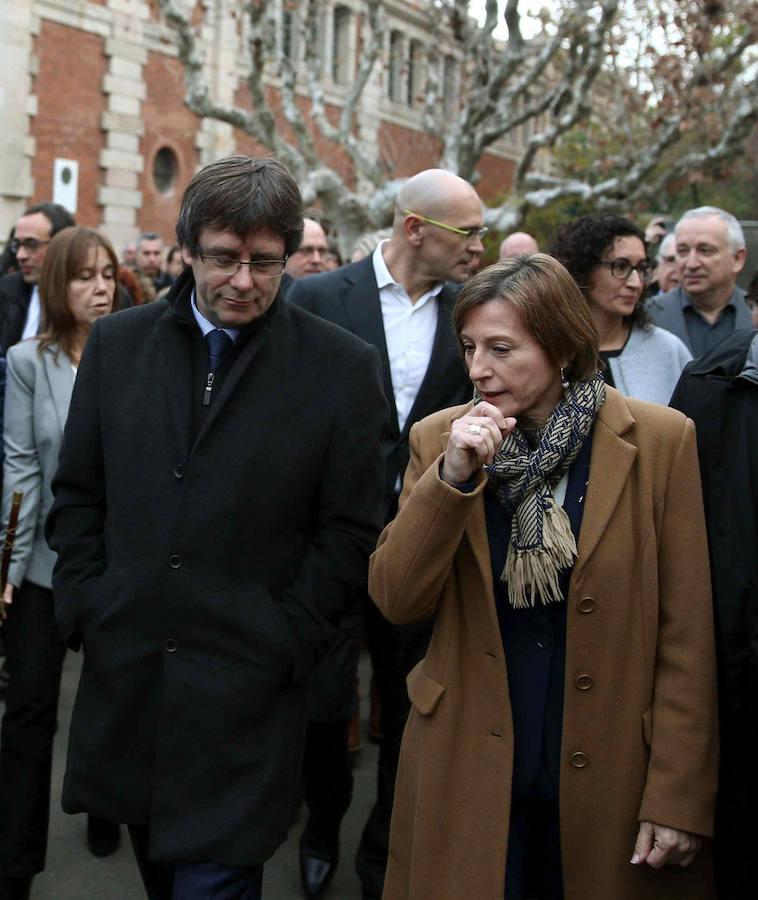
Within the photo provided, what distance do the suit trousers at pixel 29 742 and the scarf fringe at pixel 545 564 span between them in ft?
6.35

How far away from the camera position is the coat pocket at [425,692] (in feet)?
9.01

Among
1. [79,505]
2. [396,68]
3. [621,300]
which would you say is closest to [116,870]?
[79,505]

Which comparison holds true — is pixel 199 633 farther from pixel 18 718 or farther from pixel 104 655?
pixel 18 718

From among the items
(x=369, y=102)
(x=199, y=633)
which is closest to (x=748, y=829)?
(x=199, y=633)

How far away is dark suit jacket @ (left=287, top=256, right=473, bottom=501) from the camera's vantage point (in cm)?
437

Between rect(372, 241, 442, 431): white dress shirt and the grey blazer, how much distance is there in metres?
1.20

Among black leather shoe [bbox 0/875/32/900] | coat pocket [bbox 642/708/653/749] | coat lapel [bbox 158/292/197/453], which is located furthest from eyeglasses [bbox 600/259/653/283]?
black leather shoe [bbox 0/875/32/900]

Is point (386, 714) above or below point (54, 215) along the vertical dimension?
below

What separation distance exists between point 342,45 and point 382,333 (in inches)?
961

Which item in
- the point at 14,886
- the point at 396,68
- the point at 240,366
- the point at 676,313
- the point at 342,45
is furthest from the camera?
the point at 396,68

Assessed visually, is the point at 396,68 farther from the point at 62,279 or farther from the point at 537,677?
the point at 537,677

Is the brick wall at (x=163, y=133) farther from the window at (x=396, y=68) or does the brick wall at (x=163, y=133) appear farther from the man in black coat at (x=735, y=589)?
the man in black coat at (x=735, y=589)

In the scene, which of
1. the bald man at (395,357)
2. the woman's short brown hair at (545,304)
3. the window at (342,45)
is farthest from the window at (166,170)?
the woman's short brown hair at (545,304)

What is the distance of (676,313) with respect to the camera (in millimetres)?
6332
